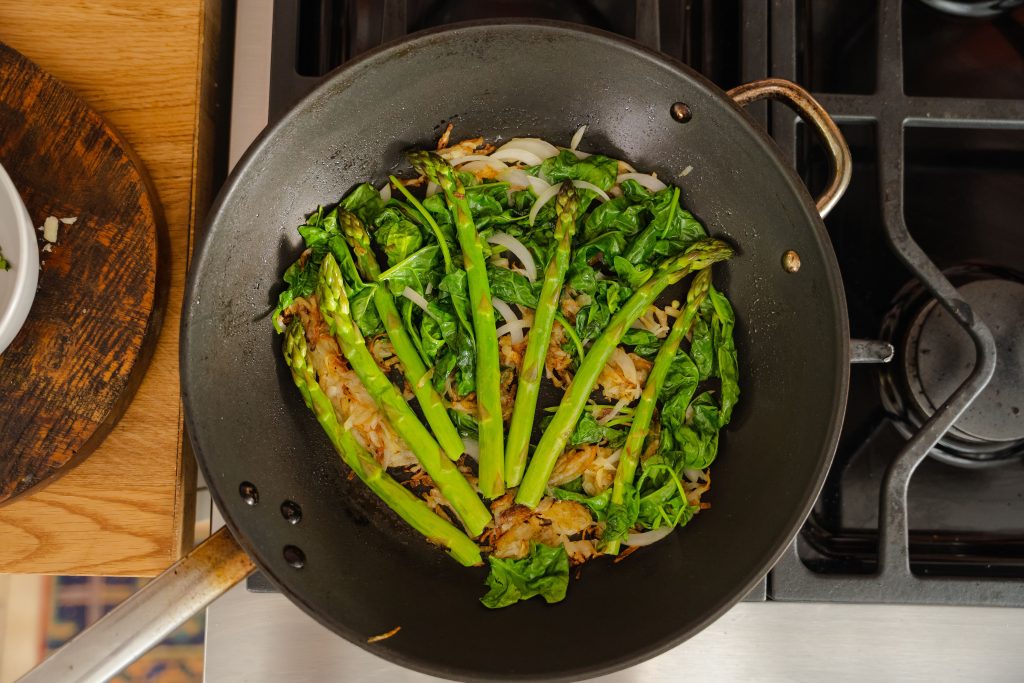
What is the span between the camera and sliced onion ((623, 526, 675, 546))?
1.82 metres

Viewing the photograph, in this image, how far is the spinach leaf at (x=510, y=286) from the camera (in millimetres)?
1858

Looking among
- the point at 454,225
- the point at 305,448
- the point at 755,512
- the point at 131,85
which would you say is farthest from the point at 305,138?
the point at 755,512

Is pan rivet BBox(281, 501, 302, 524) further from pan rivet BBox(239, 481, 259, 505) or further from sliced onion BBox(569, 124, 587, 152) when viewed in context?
sliced onion BBox(569, 124, 587, 152)

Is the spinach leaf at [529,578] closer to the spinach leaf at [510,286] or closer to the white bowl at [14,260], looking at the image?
the spinach leaf at [510,286]

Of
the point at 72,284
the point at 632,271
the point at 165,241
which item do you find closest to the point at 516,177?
the point at 632,271

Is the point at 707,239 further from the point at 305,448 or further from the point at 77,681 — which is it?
the point at 77,681

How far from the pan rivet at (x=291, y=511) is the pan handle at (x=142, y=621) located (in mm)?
207

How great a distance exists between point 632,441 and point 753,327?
416mm

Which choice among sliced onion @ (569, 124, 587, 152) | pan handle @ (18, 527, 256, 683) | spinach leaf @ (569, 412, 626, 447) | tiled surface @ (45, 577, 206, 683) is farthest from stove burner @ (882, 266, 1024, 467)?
tiled surface @ (45, 577, 206, 683)

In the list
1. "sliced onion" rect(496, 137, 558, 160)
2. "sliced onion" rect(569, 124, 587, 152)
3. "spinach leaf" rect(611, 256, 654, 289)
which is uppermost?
"sliced onion" rect(569, 124, 587, 152)

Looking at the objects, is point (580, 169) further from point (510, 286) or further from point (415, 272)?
point (415, 272)

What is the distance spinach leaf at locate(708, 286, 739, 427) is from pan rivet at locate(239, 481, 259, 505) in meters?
1.13

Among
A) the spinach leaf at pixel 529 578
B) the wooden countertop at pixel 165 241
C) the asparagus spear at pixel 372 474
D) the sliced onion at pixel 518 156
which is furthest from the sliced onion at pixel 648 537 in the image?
the wooden countertop at pixel 165 241

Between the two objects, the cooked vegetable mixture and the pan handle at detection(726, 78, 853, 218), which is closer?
the pan handle at detection(726, 78, 853, 218)
